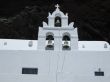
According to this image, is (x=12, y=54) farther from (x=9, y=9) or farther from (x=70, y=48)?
(x=9, y=9)

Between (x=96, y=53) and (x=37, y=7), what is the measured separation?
8515 millimetres

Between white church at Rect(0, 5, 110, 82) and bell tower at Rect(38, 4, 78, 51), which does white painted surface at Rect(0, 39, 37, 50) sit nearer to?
white church at Rect(0, 5, 110, 82)

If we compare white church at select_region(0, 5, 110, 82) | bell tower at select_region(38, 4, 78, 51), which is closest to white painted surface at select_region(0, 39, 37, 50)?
white church at select_region(0, 5, 110, 82)

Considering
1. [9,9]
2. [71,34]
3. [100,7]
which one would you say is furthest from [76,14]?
[71,34]

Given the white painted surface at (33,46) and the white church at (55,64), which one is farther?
the white painted surface at (33,46)

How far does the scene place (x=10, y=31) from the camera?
18734mm

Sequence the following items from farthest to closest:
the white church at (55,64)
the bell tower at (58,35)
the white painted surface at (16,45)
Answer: the white painted surface at (16,45), the bell tower at (58,35), the white church at (55,64)

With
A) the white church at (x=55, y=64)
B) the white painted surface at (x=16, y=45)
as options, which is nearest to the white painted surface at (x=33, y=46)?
the white painted surface at (x=16, y=45)

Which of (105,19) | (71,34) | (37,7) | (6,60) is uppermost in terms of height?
(37,7)

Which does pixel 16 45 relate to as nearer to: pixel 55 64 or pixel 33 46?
pixel 33 46

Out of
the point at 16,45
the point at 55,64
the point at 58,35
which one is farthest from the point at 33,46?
the point at 55,64

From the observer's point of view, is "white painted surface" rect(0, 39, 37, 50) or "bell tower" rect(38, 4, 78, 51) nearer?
"bell tower" rect(38, 4, 78, 51)

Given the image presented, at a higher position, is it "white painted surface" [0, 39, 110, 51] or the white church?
"white painted surface" [0, 39, 110, 51]

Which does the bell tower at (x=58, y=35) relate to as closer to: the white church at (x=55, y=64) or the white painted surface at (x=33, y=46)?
the white church at (x=55, y=64)
